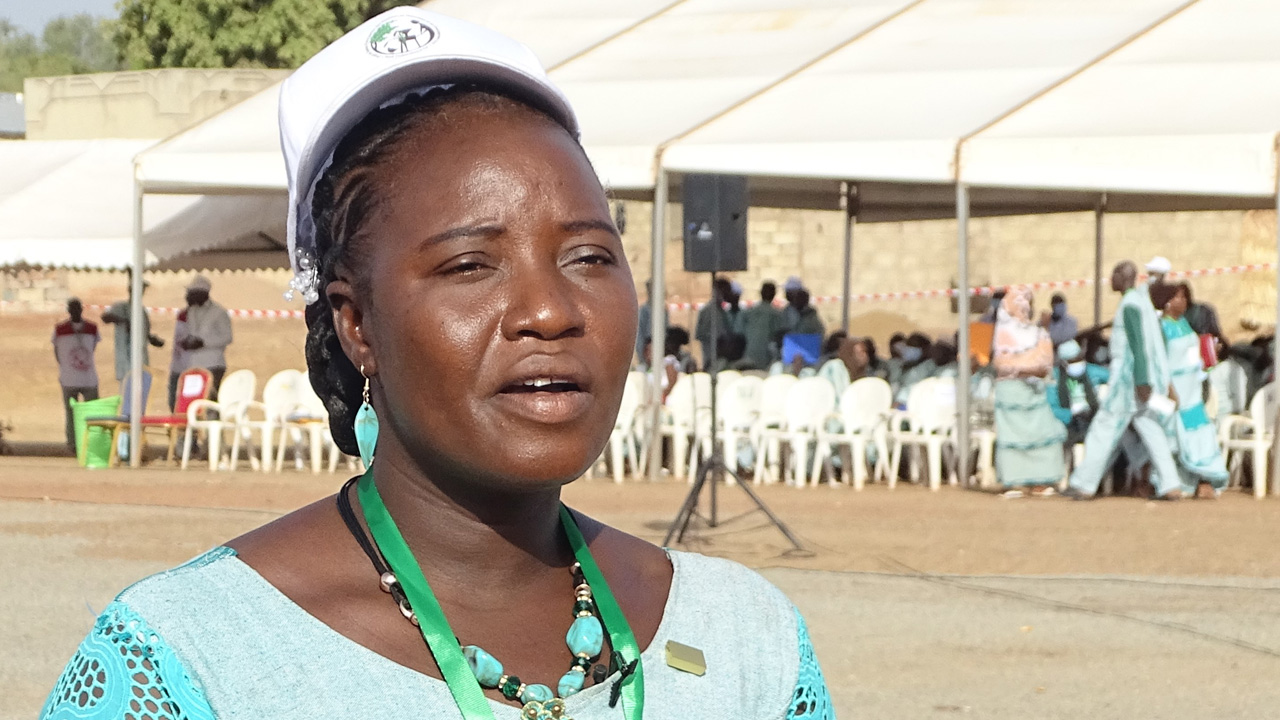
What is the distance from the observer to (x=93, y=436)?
17828 mm

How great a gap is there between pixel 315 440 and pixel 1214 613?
33.9ft

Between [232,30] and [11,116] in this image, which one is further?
[11,116]

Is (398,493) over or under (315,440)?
over

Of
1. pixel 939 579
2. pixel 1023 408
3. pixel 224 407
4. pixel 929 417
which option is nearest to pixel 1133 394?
pixel 1023 408

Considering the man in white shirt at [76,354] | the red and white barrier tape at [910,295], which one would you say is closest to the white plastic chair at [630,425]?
the man in white shirt at [76,354]

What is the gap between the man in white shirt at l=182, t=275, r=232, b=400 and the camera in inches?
744

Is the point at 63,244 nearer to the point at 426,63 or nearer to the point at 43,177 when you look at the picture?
the point at 43,177

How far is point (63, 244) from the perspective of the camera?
58.7ft

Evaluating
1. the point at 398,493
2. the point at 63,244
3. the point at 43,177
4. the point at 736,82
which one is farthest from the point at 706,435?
the point at 398,493

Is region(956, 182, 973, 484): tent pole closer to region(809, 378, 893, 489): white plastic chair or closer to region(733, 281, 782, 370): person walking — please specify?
region(809, 378, 893, 489): white plastic chair

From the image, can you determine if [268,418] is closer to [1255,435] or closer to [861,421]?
[861,421]

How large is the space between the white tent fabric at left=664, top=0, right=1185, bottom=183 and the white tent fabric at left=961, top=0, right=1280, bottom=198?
13.4 inches

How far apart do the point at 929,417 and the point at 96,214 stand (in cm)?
874

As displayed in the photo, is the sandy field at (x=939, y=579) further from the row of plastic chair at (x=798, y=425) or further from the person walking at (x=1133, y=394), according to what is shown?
the row of plastic chair at (x=798, y=425)
